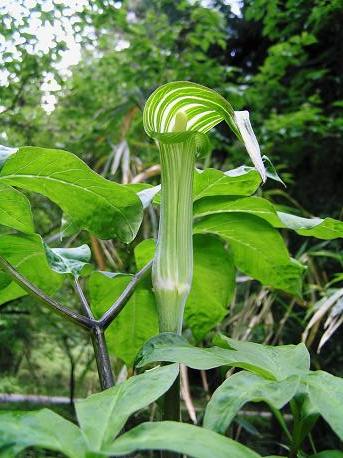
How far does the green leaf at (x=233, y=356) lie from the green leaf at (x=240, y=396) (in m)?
0.01

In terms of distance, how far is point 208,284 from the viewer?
1.68 feet

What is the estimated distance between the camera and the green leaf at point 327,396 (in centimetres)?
24

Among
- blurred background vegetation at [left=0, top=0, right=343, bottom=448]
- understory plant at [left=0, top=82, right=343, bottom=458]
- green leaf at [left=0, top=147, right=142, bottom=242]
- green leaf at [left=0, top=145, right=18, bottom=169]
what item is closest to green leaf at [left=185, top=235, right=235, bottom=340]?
understory plant at [left=0, top=82, right=343, bottom=458]

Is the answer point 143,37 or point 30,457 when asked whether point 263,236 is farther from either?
point 143,37

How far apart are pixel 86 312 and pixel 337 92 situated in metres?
2.22

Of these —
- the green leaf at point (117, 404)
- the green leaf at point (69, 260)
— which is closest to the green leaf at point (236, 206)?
the green leaf at point (69, 260)

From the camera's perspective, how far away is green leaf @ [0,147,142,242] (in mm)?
381

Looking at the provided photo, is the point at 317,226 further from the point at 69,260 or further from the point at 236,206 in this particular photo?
the point at 69,260

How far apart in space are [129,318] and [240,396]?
265mm

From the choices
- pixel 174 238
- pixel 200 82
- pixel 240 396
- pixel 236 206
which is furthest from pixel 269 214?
pixel 200 82

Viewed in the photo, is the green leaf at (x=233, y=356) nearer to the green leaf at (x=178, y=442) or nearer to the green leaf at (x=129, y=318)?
the green leaf at (x=178, y=442)

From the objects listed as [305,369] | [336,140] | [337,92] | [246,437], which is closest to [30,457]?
[246,437]

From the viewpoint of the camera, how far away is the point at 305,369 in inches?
11.8

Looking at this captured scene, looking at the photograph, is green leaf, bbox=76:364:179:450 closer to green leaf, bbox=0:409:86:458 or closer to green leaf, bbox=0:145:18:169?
green leaf, bbox=0:409:86:458
